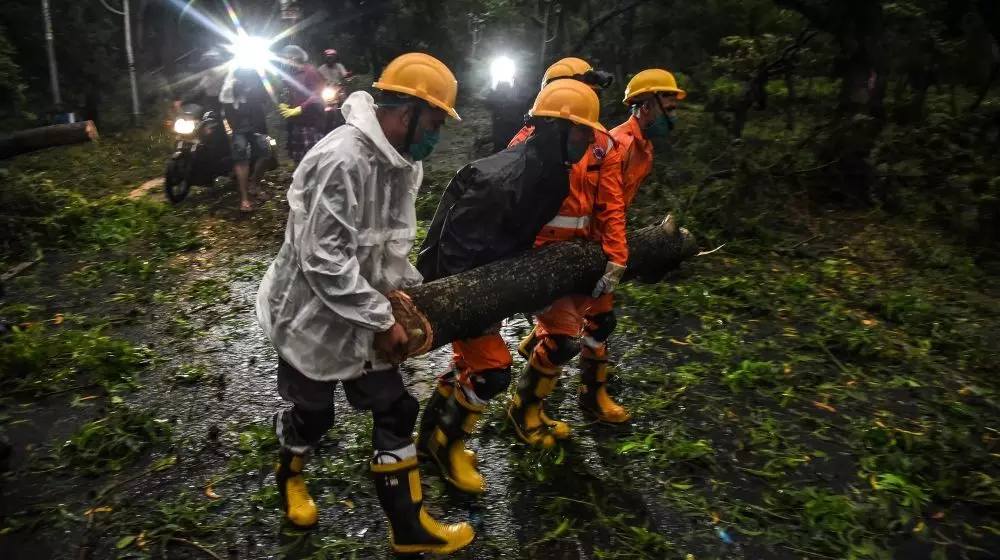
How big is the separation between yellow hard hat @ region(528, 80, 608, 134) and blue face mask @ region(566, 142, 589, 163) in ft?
0.39

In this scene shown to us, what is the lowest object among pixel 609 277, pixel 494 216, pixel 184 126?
pixel 609 277

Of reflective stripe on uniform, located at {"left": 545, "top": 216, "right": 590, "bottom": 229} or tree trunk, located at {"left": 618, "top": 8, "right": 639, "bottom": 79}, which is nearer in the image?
reflective stripe on uniform, located at {"left": 545, "top": 216, "right": 590, "bottom": 229}

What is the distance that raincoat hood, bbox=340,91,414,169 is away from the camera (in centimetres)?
272

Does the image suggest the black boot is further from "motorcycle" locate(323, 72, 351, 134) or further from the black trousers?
"motorcycle" locate(323, 72, 351, 134)

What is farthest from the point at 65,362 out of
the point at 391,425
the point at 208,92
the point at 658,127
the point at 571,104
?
the point at 208,92

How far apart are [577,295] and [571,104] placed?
1.23m

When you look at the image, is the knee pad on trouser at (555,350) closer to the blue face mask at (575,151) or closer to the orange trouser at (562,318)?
the orange trouser at (562,318)

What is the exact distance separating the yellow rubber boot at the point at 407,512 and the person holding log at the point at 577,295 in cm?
108

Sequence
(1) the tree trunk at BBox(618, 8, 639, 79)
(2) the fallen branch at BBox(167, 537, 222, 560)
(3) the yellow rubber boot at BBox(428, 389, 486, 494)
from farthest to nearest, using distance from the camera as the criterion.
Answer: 1. (1) the tree trunk at BBox(618, 8, 639, 79)
2. (3) the yellow rubber boot at BBox(428, 389, 486, 494)
3. (2) the fallen branch at BBox(167, 537, 222, 560)

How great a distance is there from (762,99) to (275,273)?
9182mm

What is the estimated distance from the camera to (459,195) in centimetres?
370

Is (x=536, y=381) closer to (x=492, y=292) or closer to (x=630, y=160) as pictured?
(x=492, y=292)

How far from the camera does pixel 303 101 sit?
10.4m

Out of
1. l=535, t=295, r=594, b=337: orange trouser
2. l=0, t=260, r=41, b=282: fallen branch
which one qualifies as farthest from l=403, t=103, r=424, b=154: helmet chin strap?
l=0, t=260, r=41, b=282: fallen branch
